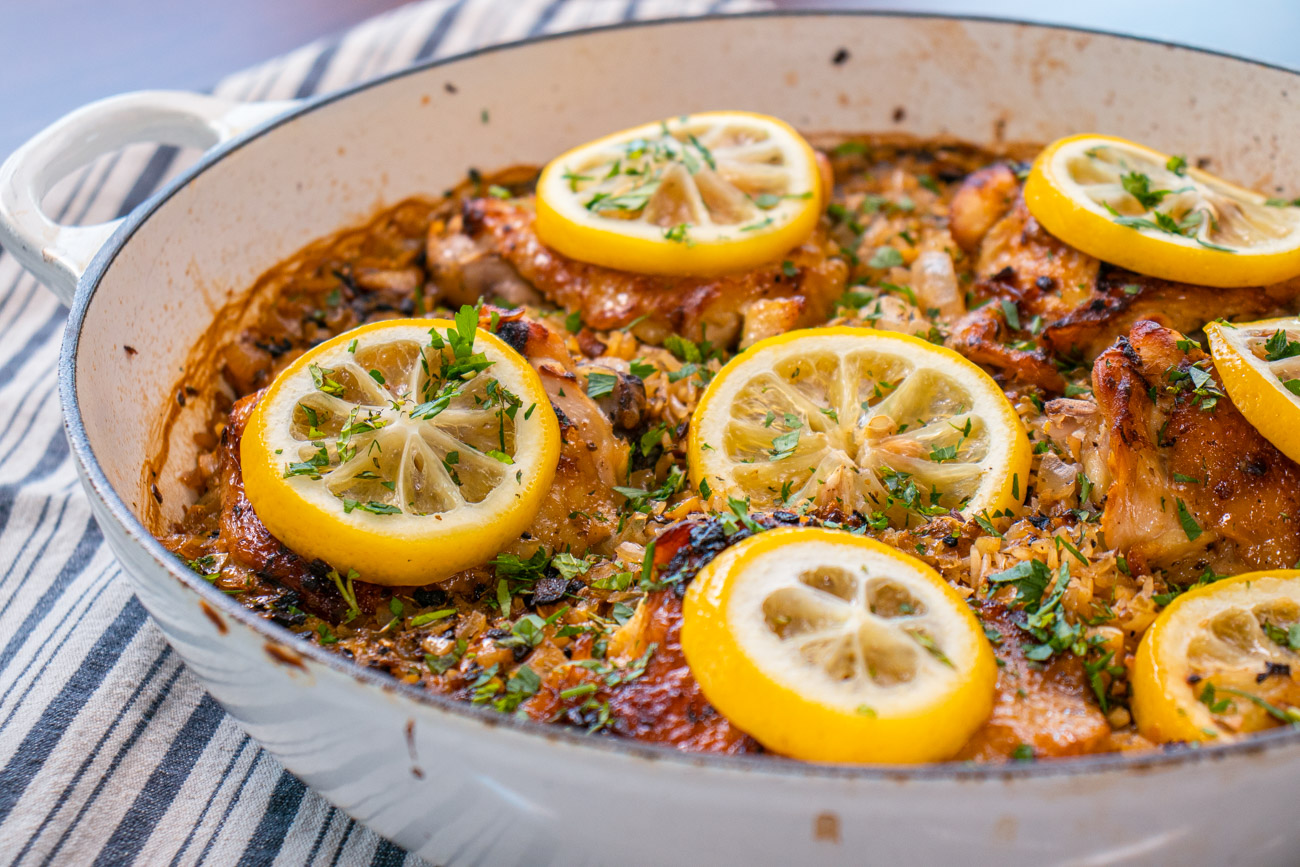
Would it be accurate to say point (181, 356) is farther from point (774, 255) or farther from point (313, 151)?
point (774, 255)

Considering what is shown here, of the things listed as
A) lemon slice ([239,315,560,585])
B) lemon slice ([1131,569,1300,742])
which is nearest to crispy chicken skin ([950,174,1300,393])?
lemon slice ([1131,569,1300,742])

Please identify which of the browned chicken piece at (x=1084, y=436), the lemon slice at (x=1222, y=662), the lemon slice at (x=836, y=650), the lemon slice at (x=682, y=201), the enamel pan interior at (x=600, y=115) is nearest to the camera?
the lemon slice at (x=836, y=650)

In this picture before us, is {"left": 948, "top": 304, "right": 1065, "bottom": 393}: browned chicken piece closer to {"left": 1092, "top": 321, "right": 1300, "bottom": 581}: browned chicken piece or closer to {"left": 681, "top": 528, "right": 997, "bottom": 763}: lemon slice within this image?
{"left": 1092, "top": 321, "right": 1300, "bottom": 581}: browned chicken piece

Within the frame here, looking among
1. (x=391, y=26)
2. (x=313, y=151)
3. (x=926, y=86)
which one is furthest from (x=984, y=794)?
(x=391, y=26)

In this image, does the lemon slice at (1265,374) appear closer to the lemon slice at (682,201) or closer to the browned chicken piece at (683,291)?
the browned chicken piece at (683,291)

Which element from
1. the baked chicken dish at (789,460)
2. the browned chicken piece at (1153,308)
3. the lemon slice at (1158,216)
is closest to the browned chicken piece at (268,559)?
the baked chicken dish at (789,460)

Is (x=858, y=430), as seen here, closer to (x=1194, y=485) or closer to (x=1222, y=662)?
(x=1194, y=485)

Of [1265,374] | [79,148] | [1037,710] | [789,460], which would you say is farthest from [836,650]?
[79,148]
